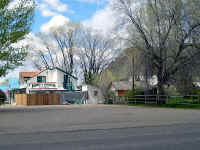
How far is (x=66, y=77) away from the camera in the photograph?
57312 mm

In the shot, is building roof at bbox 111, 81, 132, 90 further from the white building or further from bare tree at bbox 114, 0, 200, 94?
bare tree at bbox 114, 0, 200, 94

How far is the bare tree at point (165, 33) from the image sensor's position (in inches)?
1156

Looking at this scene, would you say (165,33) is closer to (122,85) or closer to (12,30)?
(12,30)

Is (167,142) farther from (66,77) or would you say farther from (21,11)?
(66,77)

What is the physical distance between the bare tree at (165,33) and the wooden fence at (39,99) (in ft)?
73.9

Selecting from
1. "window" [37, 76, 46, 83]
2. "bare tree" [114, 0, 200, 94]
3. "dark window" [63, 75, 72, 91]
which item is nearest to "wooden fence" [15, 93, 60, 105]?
"dark window" [63, 75, 72, 91]

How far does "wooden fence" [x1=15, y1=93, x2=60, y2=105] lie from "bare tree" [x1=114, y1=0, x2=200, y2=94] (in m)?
22.5

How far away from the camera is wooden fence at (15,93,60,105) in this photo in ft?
163

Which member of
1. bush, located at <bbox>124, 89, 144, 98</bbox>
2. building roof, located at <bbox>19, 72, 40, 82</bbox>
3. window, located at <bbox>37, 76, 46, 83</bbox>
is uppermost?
building roof, located at <bbox>19, 72, 40, 82</bbox>

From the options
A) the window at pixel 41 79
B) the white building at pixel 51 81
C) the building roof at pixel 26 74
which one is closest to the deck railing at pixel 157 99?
the white building at pixel 51 81

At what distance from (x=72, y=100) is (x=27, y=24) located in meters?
27.1

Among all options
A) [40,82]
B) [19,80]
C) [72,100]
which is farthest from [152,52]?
[19,80]

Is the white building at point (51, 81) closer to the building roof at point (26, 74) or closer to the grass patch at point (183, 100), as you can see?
the building roof at point (26, 74)

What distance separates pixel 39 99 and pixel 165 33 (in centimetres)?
2677
